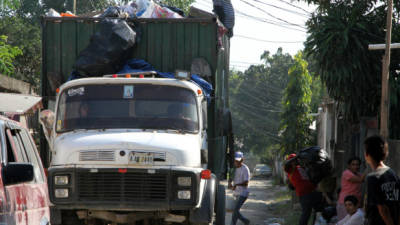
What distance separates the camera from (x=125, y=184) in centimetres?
811

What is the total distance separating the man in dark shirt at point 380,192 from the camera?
5.54 meters

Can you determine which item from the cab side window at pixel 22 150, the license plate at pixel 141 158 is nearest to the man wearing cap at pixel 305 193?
the license plate at pixel 141 158

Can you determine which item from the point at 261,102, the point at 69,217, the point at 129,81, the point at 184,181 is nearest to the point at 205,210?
the point at 184,181

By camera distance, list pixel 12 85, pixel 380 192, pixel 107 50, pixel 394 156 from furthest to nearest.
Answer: pixel 12 85 < pixel 394 156 < pixel 107 50 < pixel 380 192

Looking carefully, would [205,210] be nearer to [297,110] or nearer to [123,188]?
[123,188]

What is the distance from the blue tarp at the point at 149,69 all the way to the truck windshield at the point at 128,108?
74 centimetres

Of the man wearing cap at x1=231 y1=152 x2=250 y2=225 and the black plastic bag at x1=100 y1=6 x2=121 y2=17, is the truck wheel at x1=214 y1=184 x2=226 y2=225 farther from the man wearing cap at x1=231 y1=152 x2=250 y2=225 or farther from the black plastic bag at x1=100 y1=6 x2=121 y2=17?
the man wearing cap at x1=231 y1=152 x2=250 y2=225

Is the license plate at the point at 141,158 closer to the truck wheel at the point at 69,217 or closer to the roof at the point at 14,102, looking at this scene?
the truck wheel at the point at 69,217

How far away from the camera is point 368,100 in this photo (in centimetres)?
1499

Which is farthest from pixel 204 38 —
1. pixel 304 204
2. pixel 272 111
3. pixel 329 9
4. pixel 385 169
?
pixel 272 111

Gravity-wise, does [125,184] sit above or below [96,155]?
below

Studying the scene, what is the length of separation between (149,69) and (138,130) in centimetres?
168

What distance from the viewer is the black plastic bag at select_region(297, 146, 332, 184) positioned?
11562mm

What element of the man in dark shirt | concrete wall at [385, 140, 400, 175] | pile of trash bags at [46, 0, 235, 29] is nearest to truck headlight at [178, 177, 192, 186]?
the man in dark shirt
